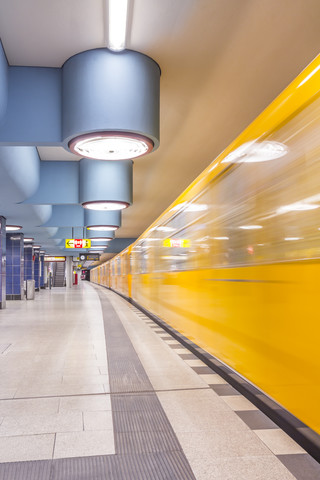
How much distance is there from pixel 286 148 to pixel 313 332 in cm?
136

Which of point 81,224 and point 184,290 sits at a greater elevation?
point 81,224

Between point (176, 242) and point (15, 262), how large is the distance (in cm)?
1615

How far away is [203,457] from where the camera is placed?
2998 millimetres

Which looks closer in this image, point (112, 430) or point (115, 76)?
point (112, 430)

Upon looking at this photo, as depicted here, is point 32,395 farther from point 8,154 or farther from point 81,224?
point 81,224

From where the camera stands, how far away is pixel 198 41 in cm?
557

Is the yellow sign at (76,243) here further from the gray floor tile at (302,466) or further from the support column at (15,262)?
the gray floor tile at (302,466)

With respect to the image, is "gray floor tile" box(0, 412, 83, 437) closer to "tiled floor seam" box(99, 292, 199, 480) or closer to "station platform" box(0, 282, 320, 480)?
"station platform" box(0, 282, 320, 480)

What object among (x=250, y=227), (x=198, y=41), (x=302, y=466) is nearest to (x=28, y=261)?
(x=198, y=41)

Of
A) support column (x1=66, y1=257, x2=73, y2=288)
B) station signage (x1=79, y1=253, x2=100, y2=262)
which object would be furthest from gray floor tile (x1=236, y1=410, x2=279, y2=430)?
support column (x1=66, y1=257, x2=73, y2=288)

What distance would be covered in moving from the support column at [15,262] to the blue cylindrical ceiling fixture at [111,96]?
17.4 meters

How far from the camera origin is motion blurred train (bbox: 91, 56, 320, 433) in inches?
117

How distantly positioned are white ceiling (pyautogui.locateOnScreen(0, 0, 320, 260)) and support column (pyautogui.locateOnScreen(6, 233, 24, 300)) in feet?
52.1

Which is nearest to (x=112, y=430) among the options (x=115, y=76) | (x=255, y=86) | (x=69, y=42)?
(x=115, y=76)
